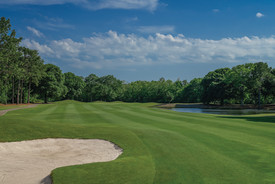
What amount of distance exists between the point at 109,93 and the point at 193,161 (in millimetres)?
93957

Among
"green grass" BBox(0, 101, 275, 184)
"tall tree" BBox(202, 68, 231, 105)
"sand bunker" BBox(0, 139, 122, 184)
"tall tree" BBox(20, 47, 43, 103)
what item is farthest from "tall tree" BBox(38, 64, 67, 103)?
"sand bunker" BBox(0, 139, 122, 184)

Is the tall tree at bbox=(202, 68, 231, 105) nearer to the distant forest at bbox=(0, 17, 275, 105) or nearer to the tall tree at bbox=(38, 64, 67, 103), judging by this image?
the distant forest at bbox=(0, 17, 275, 105)

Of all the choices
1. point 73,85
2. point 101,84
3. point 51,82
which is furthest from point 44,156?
point 101,84

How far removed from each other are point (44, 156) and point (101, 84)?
93.0 m

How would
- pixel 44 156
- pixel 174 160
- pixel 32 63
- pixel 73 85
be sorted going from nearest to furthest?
pixel 174 160
pixel 44 156
pixel 32 63
pixel 73 85

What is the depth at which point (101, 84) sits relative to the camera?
10119 centimetres

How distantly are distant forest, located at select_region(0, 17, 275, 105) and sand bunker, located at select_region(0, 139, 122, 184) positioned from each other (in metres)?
33.7

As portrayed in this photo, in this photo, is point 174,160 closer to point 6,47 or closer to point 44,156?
point 44,156

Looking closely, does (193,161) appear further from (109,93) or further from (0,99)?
(109,93)

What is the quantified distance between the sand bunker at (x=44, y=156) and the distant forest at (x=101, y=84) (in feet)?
110

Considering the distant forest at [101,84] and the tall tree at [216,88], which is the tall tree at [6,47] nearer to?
the distant forest at [101,84]

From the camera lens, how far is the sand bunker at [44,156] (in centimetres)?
628

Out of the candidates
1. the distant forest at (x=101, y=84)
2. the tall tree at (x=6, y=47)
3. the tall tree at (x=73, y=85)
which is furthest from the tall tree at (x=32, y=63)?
the tall tree at (x=73, y=85)

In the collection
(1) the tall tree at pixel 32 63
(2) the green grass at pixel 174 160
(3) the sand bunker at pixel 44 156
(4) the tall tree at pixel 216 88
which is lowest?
(3) the sand bunker at pixel 44 156
